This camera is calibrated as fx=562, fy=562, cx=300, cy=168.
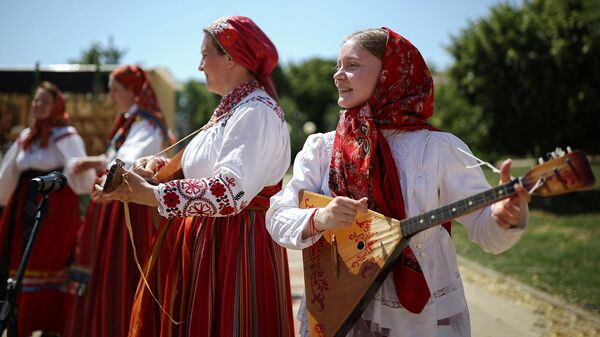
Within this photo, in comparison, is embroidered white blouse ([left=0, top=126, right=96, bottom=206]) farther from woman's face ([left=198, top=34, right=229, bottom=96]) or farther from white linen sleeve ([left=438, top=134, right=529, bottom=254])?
white linen sleeve ([left=438, top=134, right=529, bottom=254])

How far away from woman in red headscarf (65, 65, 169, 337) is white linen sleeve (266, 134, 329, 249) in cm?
163

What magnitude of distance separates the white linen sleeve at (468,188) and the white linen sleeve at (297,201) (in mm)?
488

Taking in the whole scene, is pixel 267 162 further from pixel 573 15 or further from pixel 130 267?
pixel 573 15

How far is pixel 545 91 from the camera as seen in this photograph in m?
13.6

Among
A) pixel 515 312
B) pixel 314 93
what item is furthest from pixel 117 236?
pixel 314 93

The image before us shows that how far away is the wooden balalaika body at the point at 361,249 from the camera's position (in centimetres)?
162

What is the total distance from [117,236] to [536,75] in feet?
40.4

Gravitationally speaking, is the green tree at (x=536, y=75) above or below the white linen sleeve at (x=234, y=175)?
above

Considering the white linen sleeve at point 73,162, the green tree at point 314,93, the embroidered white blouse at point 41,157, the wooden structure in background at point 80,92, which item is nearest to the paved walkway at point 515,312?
the white linen sleeve at point 73,162

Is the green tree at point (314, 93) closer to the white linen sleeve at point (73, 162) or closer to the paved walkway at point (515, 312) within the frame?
the paved walkway at point (515, 312)

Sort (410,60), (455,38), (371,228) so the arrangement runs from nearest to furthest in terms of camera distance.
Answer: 1. (371,228)
2. (410,60)
3. (455,38)

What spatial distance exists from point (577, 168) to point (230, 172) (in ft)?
4.34

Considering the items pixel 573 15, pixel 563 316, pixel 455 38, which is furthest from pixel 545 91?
pixel 563 316

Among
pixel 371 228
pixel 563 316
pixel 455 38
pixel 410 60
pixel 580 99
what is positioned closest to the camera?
pixel 371 228
